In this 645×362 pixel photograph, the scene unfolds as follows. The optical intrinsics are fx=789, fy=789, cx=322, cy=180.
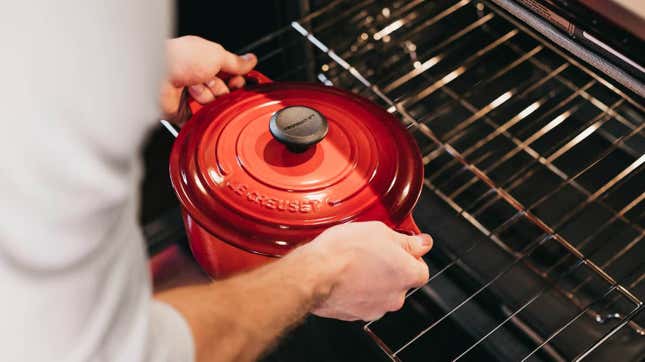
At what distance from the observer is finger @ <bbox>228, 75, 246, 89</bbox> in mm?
958

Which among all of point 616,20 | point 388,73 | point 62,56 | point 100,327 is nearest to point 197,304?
point 100,327

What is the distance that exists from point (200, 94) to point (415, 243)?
1.05 ft

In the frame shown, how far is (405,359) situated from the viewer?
1.05m

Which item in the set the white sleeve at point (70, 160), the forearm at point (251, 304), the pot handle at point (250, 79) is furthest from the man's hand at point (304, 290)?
the pot handle at point (250, 79)

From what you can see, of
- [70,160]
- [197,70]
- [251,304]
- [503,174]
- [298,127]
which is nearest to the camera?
[70,160]

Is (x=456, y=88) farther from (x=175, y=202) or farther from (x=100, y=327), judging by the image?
(x=100, y=327)

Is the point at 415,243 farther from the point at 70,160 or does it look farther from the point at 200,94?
the point at 70,160

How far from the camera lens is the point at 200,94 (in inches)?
36.4

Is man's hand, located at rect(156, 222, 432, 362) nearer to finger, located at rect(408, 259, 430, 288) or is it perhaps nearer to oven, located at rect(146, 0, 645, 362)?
finger, located at rect(408, 259, 430, 288)

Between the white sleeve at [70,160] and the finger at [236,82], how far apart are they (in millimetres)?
489

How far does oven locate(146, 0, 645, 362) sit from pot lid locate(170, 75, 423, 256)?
0.18 meters

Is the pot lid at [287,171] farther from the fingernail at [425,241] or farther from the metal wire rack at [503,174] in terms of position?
the metal wire rack at [503,174]

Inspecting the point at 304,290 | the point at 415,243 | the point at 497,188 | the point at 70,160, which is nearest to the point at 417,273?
the point at 415,243

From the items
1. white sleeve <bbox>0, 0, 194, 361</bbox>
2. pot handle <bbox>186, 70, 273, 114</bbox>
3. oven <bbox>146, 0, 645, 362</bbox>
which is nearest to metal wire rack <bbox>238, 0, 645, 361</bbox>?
oven <bbox>146, 0, 645, 362</bbox>
